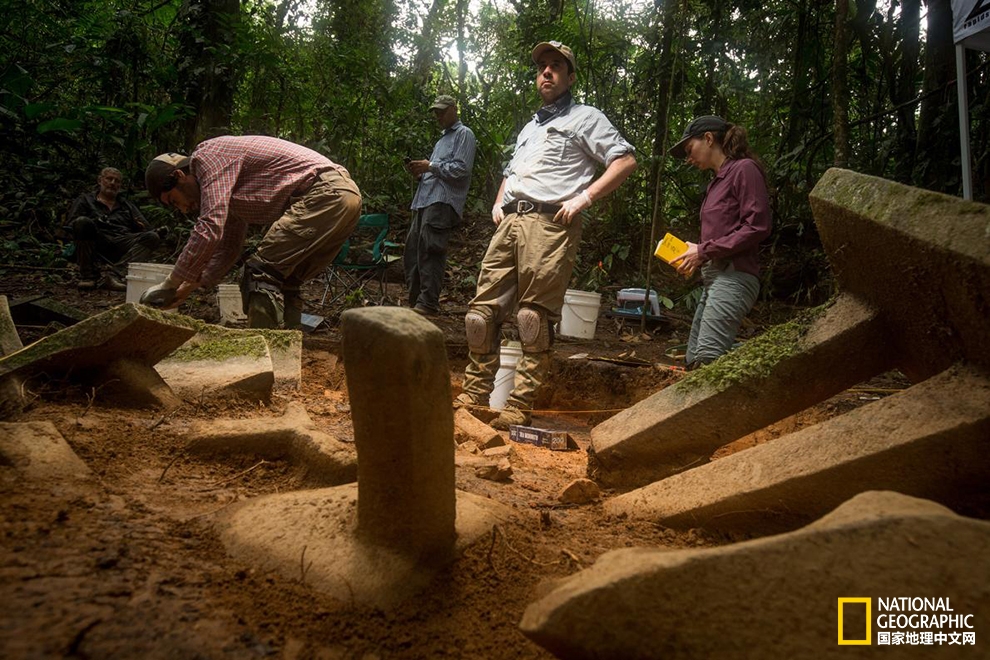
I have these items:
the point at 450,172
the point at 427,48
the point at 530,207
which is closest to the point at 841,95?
the point at 530,207

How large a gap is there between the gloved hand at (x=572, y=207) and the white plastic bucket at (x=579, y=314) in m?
2.31

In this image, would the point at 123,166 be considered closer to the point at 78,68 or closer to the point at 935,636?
the point at 78,68

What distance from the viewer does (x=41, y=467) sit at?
1.68 m

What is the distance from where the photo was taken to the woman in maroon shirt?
3412 mm

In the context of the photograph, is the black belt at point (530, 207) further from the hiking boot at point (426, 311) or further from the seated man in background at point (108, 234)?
A: the seated man in background at point (108, 234)

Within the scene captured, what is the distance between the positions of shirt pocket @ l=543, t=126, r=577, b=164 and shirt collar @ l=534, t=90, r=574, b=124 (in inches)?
6.0

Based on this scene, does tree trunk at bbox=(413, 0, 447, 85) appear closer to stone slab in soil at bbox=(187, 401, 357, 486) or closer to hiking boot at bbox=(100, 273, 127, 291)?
hiking boot at bbox=(100, 273, 127, 291)

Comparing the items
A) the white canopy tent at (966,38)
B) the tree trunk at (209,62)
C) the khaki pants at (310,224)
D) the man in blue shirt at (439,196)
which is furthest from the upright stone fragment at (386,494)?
the tree trunk at (209,62)

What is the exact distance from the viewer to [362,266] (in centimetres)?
635

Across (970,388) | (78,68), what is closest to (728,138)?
(970,388)

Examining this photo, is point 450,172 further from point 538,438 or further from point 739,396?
point 739,396

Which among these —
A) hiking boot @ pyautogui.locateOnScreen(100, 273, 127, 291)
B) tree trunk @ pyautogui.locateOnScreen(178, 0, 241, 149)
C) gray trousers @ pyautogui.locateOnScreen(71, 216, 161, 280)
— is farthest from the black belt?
tree trunk @ pyautogui.locateOnScreen(178, 0, 241, 149)

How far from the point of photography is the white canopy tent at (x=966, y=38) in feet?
9.36

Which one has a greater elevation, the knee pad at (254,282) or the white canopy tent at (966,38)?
the white canopy tent at (966,38)
